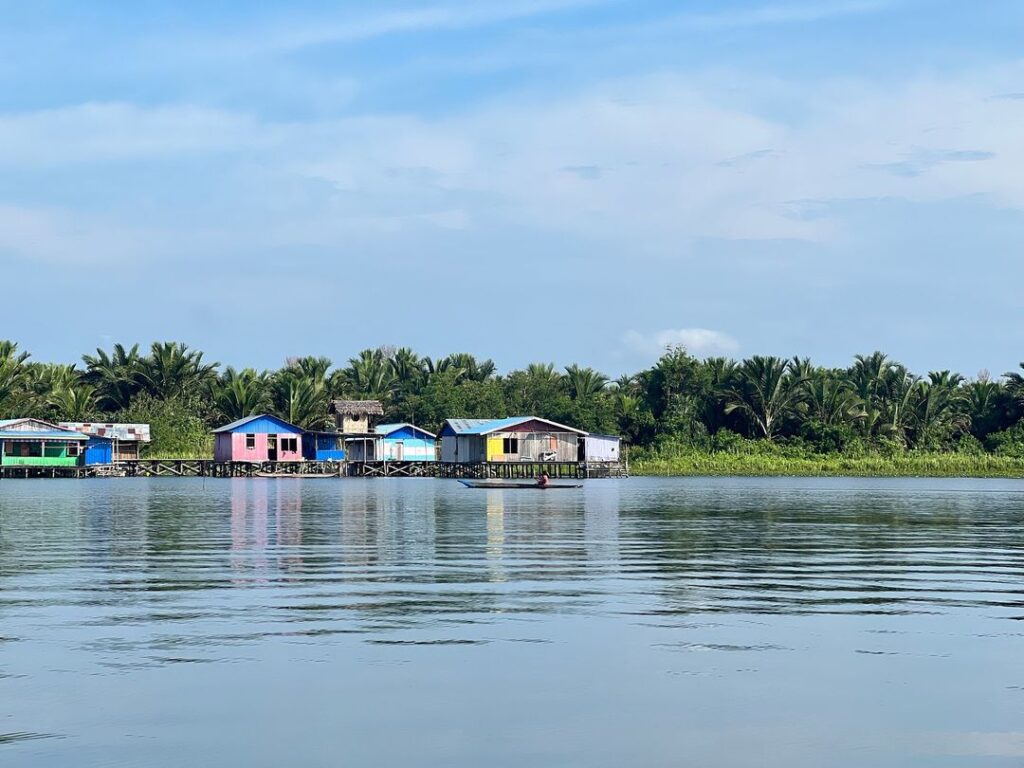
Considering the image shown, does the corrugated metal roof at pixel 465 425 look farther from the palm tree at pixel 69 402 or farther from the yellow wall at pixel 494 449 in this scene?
the palm tree at pixel 69 402

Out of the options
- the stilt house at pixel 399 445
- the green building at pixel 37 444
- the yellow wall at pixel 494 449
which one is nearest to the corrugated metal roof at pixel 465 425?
the yellow wall at pixel 494 449

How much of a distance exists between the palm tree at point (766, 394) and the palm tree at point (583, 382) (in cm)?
1507

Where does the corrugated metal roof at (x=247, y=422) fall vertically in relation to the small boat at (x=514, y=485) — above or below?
above

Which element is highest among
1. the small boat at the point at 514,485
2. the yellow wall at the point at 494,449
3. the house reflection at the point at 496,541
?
the yellow wall at the point at 494,449

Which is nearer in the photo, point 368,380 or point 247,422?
point 247,422

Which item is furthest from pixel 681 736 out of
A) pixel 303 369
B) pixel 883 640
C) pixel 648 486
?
pixel 303 369

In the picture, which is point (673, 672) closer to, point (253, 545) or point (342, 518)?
point (253, 545)

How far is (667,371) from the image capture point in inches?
3994

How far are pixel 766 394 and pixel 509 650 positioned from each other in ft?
275

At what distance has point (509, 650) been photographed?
16.1m

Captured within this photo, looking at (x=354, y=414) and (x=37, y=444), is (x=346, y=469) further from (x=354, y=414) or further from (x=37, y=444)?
(x=37, y=444)

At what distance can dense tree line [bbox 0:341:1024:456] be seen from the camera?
317ft

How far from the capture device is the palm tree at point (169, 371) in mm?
99375

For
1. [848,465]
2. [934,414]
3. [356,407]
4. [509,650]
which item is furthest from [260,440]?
[509,650]
